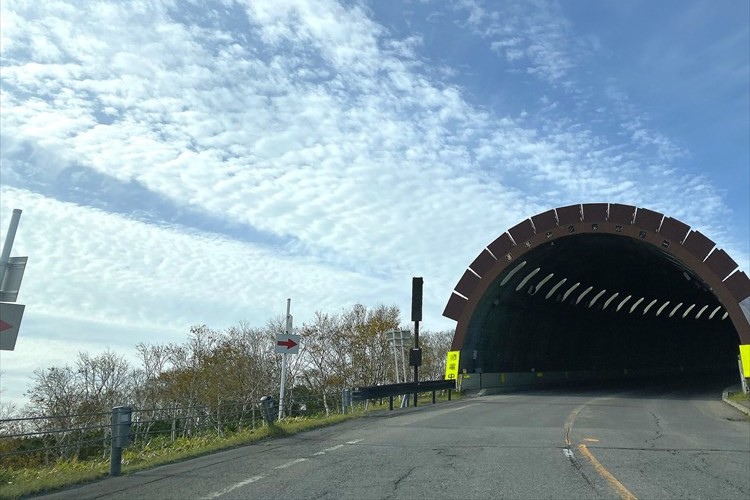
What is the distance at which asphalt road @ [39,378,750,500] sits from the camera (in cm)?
748

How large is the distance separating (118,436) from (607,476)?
7.41m

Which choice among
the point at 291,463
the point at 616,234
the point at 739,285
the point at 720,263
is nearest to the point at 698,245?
the point at 720,263

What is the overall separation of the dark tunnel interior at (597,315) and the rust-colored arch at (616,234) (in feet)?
1.88

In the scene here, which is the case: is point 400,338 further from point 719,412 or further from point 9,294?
point 9,294

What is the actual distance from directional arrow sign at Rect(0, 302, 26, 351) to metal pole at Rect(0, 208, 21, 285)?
0.43 meters

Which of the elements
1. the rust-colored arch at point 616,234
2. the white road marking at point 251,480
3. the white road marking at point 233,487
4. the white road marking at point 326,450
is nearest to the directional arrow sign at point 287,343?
the white road marking at point 326,450

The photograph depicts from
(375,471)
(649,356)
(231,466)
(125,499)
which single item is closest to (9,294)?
(125,499)

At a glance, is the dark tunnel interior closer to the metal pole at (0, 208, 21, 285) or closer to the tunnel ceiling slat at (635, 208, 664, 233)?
the tunnel ceiling slat at (635, 208, 664, 233)

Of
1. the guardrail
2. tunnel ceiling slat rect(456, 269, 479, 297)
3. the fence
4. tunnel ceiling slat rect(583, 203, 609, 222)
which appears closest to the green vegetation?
the fence

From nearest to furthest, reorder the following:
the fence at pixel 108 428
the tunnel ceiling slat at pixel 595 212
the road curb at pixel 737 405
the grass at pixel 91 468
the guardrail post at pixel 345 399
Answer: the grass at pixel 91 468, the fence at pixel 108 428, the road curb at pixel 737 405, the guardrail post at pixel 345 399, the tunnel ceiling slat at pixel 595 212

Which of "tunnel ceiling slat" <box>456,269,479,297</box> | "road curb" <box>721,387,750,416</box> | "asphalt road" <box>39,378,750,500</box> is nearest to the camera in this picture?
"asphalt road" <box>39,378,750,500</box>

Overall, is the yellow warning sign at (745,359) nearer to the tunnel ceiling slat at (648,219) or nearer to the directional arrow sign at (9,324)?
the tunnel ceiling slat at (648,219)

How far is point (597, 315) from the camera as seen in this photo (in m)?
43.0

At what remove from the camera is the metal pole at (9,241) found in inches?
310
